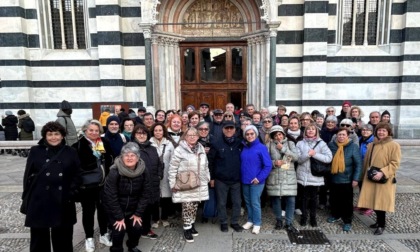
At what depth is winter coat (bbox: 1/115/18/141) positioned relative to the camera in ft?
32.2

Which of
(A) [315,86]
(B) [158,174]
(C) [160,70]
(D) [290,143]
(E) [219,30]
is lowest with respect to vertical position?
(B) [158,174]

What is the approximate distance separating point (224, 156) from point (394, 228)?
2.85m

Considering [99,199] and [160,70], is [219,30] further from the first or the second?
[99,199]

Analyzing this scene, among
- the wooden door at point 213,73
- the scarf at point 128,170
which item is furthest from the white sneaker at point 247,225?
the wooden door at point 213,73

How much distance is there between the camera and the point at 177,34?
10469mm

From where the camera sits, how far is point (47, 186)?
10.1 feet

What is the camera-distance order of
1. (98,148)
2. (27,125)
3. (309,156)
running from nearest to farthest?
(98,148) < (309,156) < (27,125)

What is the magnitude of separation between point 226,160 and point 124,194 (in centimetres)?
149

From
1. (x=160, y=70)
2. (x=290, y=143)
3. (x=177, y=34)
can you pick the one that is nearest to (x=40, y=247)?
(x=290, y=143)

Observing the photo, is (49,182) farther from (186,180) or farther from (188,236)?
(188,236)

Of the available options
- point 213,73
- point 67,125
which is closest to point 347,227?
point 67,125

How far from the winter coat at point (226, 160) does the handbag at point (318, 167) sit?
110cm

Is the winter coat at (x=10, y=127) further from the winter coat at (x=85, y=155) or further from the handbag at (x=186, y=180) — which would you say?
the handbag at (x=186, y=180)

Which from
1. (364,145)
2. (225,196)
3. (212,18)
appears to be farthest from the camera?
(212,18)
